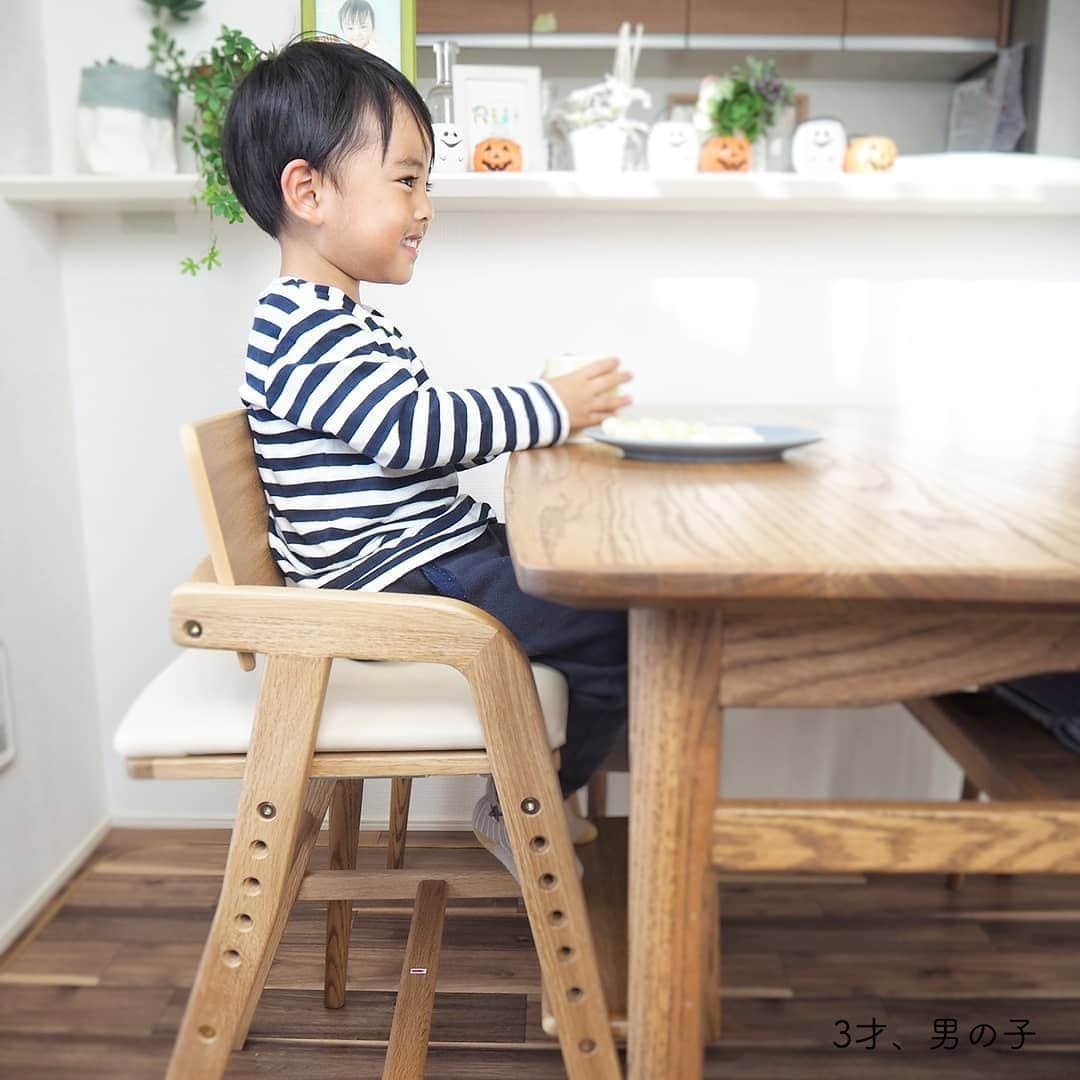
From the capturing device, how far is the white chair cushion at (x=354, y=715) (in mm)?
846

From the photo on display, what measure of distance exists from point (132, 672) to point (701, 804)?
55.2 inches

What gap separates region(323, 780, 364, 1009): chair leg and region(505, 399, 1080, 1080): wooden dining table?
638mm

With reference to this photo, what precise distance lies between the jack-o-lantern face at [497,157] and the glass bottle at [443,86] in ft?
0.26

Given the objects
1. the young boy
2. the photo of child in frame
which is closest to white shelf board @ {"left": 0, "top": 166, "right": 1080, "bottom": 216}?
the photo of child in frame

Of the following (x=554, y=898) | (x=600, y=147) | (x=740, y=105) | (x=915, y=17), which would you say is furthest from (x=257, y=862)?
(x=915, y=17)

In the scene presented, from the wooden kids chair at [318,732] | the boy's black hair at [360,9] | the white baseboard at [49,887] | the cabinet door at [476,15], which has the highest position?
the cabinet door at [476,15]

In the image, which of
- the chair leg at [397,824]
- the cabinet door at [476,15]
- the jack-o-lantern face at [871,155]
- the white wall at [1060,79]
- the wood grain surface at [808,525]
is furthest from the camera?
the cabinet door at [476,15]

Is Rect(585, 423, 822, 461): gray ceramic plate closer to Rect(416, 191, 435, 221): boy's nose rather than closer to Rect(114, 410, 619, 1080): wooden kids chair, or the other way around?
Rect(114, 410, 619, 1080): wooden kids chair

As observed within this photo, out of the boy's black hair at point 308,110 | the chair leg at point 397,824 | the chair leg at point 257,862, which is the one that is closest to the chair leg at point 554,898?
the chair leg at point 257,862

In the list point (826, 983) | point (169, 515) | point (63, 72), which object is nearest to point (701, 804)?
point (826, 983)

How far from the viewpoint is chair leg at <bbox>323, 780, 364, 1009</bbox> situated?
1.23m

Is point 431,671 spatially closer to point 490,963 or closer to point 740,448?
point 740,448

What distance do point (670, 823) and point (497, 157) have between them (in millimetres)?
1183

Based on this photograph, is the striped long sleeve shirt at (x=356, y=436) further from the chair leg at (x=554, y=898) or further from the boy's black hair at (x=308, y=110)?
the chair leg at (x=554, y=898)
